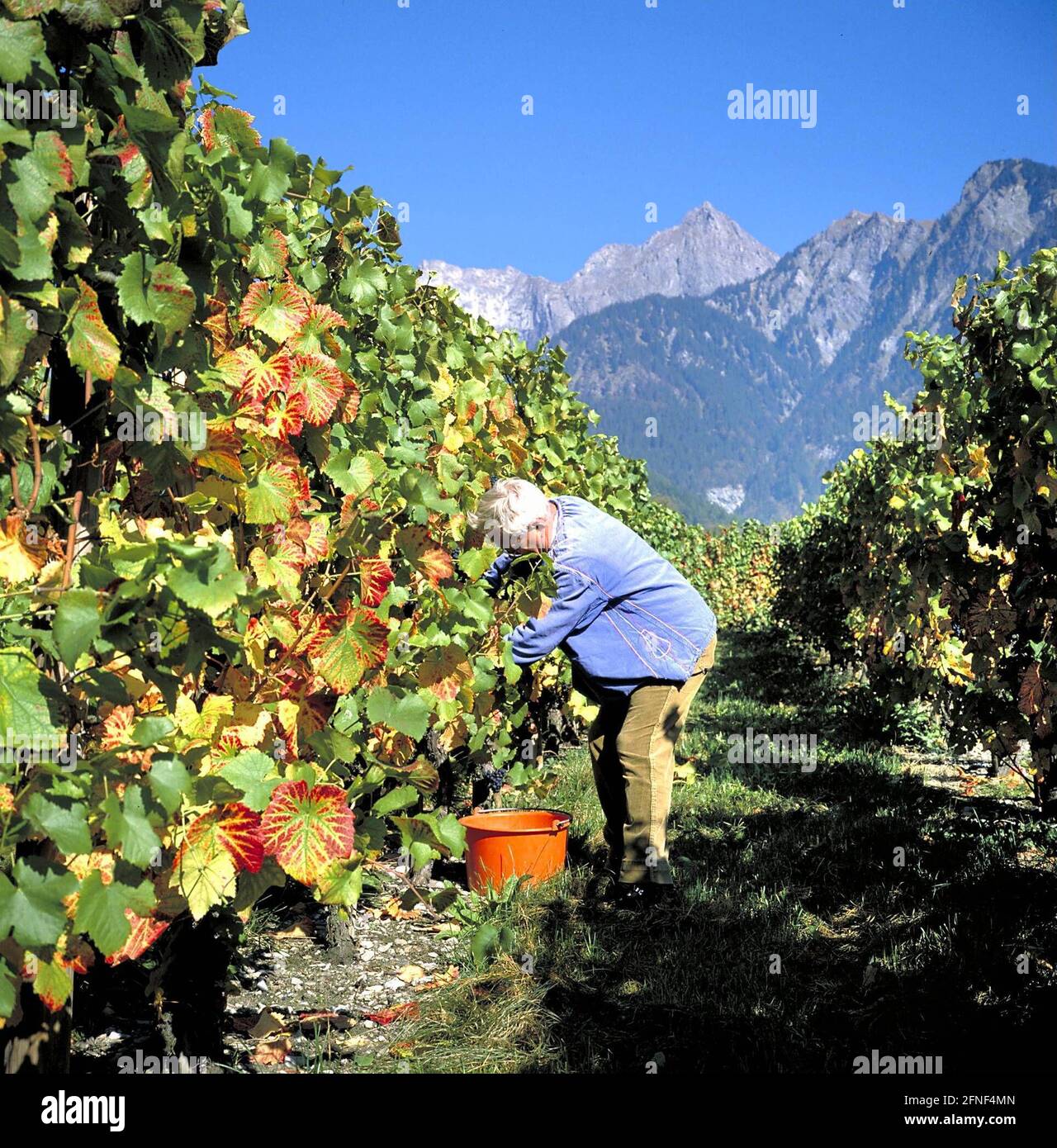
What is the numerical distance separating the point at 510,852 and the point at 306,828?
222 centimetres

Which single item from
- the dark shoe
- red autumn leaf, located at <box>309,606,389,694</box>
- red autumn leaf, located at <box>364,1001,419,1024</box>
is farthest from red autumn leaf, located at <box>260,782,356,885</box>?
the dark shoe

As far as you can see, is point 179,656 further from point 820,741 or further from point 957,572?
point 820,741

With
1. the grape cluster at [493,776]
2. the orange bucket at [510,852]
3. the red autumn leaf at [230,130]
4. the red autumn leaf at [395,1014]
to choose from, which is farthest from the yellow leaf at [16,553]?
the grape cluster at [493,776]

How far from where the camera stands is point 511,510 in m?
3.82

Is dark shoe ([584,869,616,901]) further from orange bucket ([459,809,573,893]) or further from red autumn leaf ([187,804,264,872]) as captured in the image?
red autumn leaf ([187,804,264,872])

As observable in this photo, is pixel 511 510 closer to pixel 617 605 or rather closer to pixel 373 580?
pixel 617 605

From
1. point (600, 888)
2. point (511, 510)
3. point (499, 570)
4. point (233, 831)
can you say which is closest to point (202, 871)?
point (233, 831)

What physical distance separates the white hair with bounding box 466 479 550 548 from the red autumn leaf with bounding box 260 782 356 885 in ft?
6.59

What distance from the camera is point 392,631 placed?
3.12 m

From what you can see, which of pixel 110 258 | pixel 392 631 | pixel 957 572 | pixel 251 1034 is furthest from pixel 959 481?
pixel 110 258

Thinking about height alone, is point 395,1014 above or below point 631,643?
below

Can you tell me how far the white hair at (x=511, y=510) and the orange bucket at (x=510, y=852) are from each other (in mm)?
1157

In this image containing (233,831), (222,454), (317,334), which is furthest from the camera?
(317,334)

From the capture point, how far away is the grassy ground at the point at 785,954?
288cm
